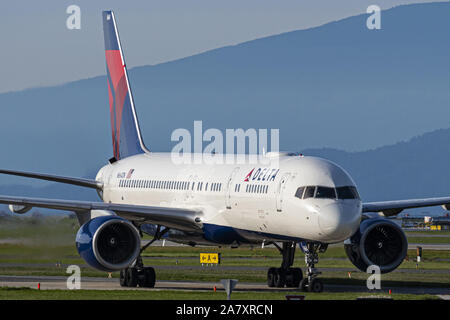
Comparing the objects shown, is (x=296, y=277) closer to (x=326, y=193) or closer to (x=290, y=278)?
(x=290, y=278)

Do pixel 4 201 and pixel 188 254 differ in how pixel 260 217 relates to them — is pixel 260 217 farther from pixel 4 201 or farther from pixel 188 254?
pixel 188 254

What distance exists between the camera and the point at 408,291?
136 ft

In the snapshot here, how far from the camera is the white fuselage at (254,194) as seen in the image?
37500mm

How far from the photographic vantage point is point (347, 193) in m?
38.0

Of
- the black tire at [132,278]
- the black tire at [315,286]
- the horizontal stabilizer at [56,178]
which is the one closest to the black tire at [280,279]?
the black tire at [315,286]

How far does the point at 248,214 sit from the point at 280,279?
149 inches

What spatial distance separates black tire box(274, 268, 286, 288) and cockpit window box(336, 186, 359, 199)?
6.75 metres

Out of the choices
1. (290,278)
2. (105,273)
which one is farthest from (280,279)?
(105,273)

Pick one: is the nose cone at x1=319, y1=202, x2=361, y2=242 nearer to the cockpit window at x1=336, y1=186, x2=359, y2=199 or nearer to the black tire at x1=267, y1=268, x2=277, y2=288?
the cockpit window at x1=336, y1=186, x2=359, y2=199

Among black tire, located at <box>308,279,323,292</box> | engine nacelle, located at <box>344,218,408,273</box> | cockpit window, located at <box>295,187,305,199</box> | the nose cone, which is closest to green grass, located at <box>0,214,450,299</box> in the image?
black tire, located at <box>308,279,323,292</box>

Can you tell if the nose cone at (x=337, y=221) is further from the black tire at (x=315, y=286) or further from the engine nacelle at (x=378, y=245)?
the engine nacelle at (x=378, y=245)

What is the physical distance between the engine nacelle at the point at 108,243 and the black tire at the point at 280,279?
240 inches
